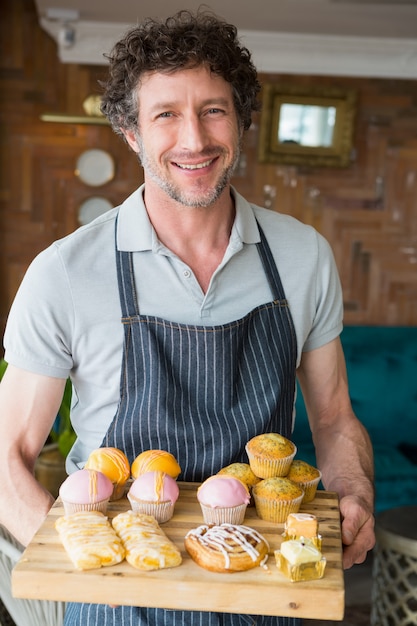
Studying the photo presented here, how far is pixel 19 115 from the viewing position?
5379 millimetres

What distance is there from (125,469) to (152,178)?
613mm

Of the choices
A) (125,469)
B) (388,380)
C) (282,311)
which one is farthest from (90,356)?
(388,380)

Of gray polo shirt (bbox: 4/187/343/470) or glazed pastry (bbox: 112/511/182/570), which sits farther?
gray polo shirt (bbox: 4/187/343/470)

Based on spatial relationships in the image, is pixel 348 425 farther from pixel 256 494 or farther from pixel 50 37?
pixel 50 37

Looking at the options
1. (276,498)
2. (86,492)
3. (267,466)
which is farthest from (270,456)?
(86,492)

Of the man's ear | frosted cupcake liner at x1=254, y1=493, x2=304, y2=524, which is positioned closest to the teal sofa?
the man's ear

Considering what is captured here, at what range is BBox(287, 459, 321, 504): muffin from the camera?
4.88ft

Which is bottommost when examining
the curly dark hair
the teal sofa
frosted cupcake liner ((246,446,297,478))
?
the teal sofa

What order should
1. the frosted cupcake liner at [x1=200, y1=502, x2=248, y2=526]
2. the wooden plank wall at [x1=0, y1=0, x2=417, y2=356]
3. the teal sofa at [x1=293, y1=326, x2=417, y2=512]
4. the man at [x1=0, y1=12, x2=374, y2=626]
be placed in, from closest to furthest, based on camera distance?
the frosted cupcake liner at [x1=200, y1=502, x2=248, y2=526] < the man at [x1=0, y1=12, x2=374, y2=626] < the teal sofa at [x1=293, y1=326, x2=417, y2=512] < the wooden plank wall at [x1=0, y1=0, x2=417, y2=356]

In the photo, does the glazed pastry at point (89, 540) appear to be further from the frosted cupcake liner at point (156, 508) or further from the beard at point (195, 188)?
the beard at point (195, 188)

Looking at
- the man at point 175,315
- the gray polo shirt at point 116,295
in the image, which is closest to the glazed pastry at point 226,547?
the man at point 175,315

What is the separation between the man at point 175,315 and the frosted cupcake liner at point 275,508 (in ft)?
0.52

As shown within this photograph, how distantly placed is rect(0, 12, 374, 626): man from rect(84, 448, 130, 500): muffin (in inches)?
6.0

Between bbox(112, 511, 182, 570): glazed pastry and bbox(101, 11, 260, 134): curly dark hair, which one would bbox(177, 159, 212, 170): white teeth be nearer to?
bbox(101, 11, 260, 134): curly dark hair
